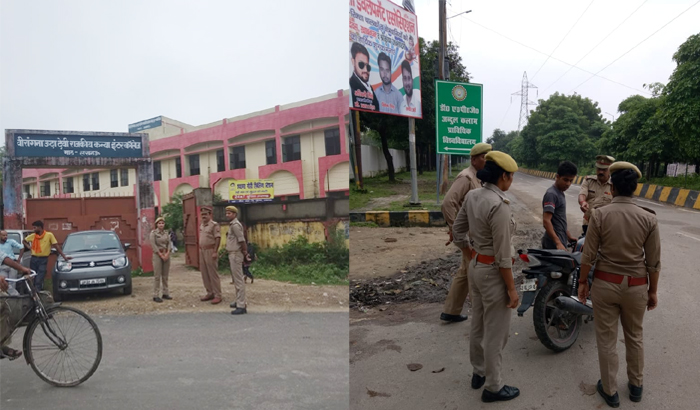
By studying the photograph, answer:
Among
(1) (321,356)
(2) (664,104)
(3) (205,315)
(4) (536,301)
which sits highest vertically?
(2) (664,104)

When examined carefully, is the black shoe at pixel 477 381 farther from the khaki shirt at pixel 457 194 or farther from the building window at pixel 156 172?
the building window at pixel 156 172

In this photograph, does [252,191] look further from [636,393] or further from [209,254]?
[636,393]

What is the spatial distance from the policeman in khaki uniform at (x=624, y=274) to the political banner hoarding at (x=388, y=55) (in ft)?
20.4

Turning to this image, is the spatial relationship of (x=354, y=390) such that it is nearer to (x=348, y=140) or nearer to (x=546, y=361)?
(x=546, y=361)

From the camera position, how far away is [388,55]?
30.9 ft

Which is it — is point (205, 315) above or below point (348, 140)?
below

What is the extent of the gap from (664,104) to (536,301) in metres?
14.4

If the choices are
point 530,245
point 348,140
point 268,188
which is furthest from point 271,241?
point 530,245

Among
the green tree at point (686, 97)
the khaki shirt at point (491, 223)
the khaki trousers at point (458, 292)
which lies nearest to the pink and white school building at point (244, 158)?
the khaki shirt at point (491, 223)

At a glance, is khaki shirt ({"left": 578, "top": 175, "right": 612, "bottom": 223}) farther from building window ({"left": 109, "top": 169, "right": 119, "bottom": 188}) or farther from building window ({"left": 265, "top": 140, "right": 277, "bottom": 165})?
building window ({"left": 109, "top": 169, "right": 119, "bottom": 188})

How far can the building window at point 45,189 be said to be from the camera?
1.14 meters

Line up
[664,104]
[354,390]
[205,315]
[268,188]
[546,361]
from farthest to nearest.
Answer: [664,104] → [546,361] → [354,390] → [205,315] → [268,188]

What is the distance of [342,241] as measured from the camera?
116cm

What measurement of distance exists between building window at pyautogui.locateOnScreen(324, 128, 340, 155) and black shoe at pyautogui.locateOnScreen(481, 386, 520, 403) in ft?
5.83
